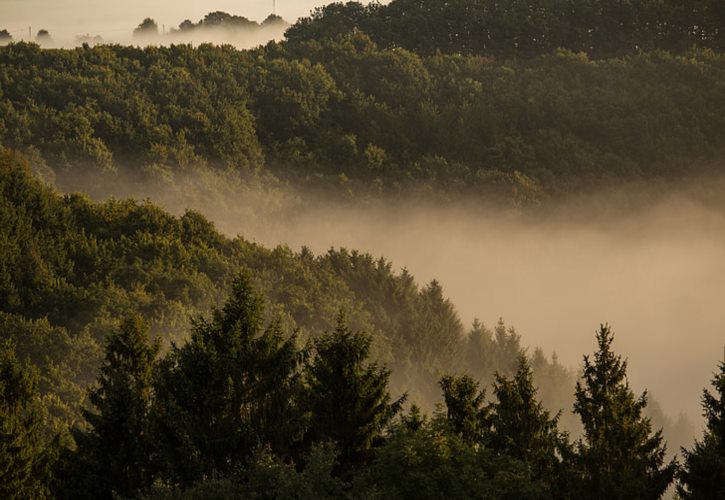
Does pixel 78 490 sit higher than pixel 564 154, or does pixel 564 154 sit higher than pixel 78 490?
pixel 564 154

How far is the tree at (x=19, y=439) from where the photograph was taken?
36344 millimetres

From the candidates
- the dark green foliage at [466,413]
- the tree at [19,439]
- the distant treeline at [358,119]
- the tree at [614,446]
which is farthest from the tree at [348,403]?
the distant treeline at [358,119]

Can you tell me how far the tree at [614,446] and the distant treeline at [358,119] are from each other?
103m

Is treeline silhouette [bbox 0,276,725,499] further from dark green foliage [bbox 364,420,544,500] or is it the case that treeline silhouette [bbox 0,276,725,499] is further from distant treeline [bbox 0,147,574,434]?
distant treeline [bbox 0,147,574,434]

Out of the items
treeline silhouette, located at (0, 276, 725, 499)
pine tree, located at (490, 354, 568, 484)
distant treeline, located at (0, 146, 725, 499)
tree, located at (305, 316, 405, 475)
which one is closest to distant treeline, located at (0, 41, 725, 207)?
distant treeline, located at (0, 146, 725, 499)

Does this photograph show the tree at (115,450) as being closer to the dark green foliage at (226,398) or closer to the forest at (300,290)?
the forest at (300,290)

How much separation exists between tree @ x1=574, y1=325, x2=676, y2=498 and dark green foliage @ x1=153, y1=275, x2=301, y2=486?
954 centimetres

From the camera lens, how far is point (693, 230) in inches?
7785

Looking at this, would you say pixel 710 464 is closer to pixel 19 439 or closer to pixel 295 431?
pixel 295 431

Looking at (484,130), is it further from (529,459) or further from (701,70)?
(529,459)

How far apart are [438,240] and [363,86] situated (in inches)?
1371

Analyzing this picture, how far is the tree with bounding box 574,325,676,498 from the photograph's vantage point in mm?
32656

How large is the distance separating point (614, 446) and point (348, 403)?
8.90m

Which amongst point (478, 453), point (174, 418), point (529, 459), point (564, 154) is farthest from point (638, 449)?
point (564, 154)
